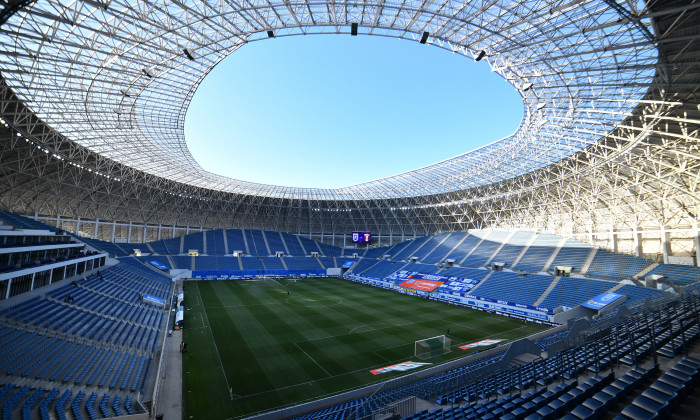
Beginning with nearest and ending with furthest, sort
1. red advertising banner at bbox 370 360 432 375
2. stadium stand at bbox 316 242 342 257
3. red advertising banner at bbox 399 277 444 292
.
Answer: red advertising banner at bbox 370 360 432 375
red advertising banner at bbox 399 277 444 292
stadium stand at bbox 316 242 342 257

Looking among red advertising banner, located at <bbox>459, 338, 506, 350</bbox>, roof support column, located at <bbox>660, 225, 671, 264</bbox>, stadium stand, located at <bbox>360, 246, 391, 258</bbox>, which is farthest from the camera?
stadium stand, located at <bbox>360, 246, 391, 258</bbox>

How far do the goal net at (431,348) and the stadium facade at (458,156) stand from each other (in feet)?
66.3

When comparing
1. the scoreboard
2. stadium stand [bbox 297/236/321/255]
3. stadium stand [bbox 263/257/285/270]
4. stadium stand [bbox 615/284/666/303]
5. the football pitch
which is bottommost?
the football pitch

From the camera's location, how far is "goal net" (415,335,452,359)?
23188 millimetres

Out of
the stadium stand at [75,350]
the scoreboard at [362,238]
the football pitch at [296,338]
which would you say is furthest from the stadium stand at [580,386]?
the scoreboard at [362,238]

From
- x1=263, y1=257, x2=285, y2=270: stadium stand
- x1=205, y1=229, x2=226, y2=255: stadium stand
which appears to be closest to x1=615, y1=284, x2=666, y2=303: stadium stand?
x1=263, y1=257, x2=285, y2=270: stadium stand

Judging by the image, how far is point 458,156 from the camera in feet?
134

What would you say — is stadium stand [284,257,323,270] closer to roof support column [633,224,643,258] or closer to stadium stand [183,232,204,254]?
stadium stand [183,232,204,254]

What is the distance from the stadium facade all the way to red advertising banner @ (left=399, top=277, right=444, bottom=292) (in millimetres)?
16823

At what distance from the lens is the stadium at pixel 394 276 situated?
13508 mm

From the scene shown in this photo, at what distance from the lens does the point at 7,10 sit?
13.3m

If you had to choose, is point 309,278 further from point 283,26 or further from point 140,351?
point 283,26

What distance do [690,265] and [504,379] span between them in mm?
34034

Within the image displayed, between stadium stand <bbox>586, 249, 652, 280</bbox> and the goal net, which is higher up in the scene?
stadium stand <bbox>586, 249, 652, 280</bbox>
